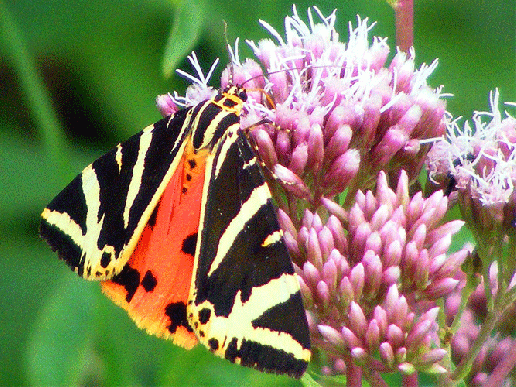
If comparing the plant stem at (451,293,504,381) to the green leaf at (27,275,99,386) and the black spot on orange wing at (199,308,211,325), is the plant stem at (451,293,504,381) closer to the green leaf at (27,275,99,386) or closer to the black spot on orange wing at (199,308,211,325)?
the black spot on orange wing at (199,308,211,325)

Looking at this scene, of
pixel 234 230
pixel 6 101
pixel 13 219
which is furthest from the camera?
pixel 6 101

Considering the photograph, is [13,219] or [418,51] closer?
[13,219]

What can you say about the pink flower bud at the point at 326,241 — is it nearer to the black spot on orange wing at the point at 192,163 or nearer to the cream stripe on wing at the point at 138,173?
the black spot on orange wing at the point at 192,163

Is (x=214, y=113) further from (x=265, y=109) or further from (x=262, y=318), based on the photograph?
(x=262, y=318)

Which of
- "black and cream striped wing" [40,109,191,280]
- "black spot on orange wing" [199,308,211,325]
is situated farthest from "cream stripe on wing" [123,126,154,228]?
"black spot on orange wing" [199,308,211,325]

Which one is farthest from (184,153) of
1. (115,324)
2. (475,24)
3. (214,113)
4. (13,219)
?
(475,24)

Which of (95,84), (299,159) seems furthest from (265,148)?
(95,84)
